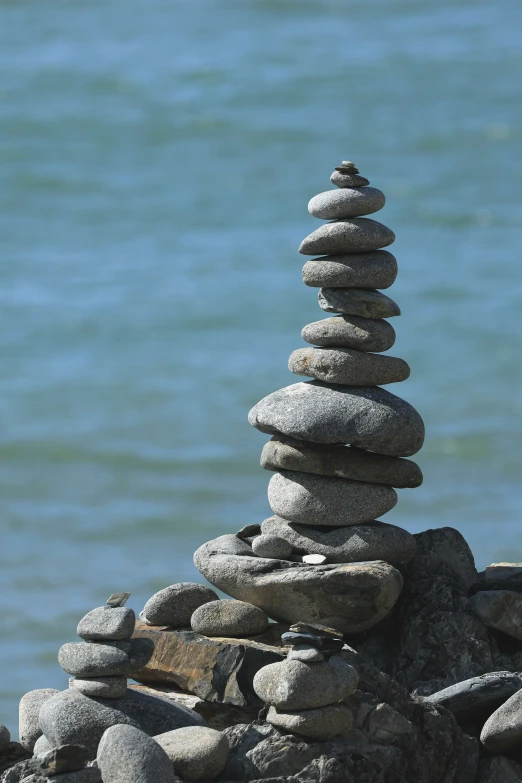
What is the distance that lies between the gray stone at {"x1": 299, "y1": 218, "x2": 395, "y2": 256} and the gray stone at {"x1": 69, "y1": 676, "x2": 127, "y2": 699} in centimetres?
316

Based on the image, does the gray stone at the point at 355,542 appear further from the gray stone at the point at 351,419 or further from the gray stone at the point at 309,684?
the gray stone at the point at 309,684

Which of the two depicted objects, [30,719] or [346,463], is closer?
[30,719]

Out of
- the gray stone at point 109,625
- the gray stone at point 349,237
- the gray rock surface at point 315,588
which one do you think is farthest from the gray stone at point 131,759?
the gray stone at point 349,237

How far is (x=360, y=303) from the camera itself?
942cm

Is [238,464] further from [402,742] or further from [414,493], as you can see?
[402,742]

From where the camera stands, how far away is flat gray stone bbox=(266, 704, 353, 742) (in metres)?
7.43

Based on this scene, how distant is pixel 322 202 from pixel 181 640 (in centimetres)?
299

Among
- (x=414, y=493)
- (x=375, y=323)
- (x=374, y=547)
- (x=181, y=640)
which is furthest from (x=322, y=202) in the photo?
(x=414, y=493)

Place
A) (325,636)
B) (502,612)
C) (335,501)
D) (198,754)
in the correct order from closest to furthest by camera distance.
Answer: (198,754) → (325,636) → (502,612) → (335,501)

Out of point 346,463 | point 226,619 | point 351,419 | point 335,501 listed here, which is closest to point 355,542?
point 335,501

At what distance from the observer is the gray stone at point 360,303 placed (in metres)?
9.42

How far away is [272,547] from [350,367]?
1280 mm

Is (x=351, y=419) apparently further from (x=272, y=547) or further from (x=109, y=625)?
(x=109, y=625)

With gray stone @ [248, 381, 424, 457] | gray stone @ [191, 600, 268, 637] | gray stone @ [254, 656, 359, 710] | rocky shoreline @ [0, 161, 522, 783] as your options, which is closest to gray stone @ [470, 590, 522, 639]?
rocky shoreline @ [0, 161, 522, 783]
